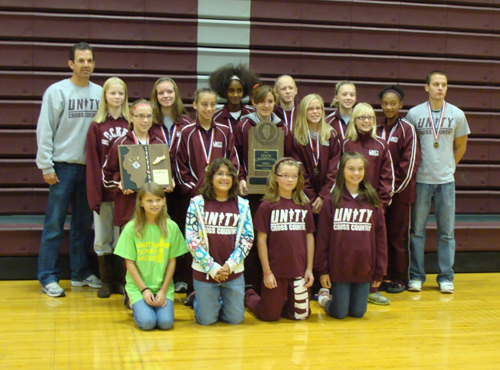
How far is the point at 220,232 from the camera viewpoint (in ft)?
12.4

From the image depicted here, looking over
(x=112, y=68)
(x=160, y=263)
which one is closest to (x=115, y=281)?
(x=160, y=263)

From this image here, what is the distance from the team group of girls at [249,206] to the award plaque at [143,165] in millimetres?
96

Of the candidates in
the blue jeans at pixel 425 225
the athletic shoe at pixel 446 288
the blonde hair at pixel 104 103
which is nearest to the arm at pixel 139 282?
the blonde hair at pixel 104 103

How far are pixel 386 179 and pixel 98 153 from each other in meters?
2.42

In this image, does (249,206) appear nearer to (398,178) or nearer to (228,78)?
(228,78)

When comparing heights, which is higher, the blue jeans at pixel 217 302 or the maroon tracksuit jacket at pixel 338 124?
the maroon tracksuit jacket at pixel 338 124

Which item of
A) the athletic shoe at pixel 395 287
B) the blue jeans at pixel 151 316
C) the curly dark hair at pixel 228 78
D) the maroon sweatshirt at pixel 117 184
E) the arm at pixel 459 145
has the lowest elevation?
the athletic shoe at pixel 395 287

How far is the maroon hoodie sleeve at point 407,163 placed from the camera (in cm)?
463

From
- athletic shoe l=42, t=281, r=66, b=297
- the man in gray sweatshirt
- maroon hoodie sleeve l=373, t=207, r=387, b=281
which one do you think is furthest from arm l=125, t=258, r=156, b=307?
maroon hoodie sleeve l=373, t=207, r=387, b=281

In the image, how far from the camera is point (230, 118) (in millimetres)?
4586

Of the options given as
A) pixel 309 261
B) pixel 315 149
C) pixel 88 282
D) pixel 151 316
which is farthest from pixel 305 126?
pixel 88 282

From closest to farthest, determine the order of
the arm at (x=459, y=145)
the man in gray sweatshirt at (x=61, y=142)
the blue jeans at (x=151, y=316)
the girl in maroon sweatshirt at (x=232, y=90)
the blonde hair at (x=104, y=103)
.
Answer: the blue jeans at (x=151, y=316)
the blonde hair at (x=104, y=103)
the man in gray sweatshirt at (x=61, y=142)
the girl in maroon sweatshirt at (x=232, y=90)
the arm at (x=459, y=145)

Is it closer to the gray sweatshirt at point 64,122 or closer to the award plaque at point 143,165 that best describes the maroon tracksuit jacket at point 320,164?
the award plaque at point 143,165

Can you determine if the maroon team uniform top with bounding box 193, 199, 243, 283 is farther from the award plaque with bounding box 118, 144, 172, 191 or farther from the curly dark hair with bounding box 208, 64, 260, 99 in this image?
the curly dark hair with bounding box 208, 64, 260, 99
